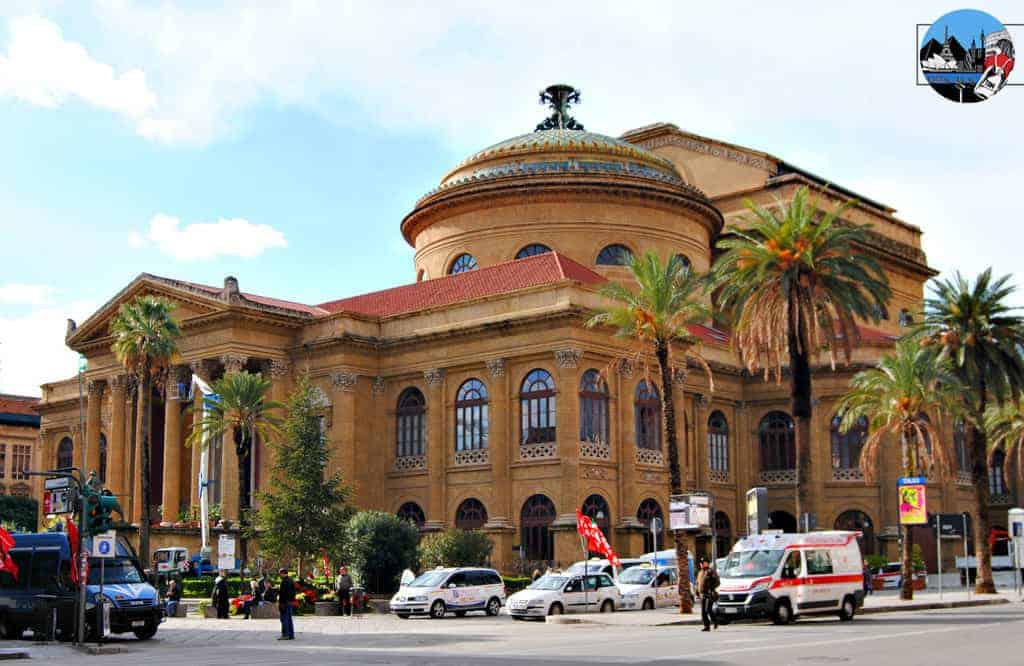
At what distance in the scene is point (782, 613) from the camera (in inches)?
1276

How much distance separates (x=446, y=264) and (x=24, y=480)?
172 feet

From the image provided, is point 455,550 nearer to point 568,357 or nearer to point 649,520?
point 568,357

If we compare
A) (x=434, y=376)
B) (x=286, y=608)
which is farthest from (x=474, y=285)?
(x=286, y=608)

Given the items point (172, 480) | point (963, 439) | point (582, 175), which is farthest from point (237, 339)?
point (963, 439)

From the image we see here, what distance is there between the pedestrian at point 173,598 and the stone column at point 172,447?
13494mm

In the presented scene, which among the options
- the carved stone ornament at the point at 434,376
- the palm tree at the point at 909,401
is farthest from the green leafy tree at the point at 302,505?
the palm tree at the point at 909,401

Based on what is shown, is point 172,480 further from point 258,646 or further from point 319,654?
point 319,654

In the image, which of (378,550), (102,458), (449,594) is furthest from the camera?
(102,458)

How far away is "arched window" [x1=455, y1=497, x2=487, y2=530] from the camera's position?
53406 mm

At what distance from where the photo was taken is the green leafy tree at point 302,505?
4475 cm

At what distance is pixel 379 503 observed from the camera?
56.7 metres

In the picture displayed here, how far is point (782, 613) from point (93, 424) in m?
41.8

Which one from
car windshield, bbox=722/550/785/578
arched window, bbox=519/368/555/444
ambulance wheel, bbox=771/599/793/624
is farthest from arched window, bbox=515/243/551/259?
ambulance wheel, bbox=771/599/793/624

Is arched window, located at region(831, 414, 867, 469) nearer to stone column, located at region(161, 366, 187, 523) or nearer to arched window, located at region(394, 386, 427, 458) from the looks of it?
arched window, located at region(394, 386, 427, 458)
